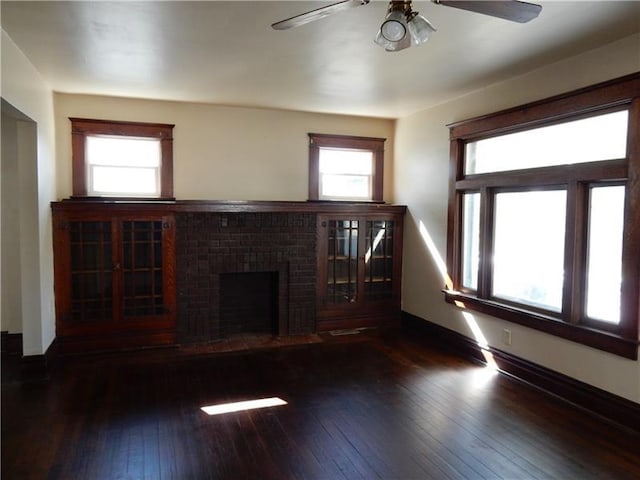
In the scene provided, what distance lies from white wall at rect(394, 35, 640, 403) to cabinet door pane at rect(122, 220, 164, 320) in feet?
9.55

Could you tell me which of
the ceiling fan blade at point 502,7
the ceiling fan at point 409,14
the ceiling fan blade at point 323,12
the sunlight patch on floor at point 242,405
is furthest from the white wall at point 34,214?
the ceiling fan blade at point 502,7

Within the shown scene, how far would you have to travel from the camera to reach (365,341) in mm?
4961

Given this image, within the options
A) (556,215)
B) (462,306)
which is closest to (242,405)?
(462,306)

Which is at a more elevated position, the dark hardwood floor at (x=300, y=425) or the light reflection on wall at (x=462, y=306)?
the light reflection on wall at (x=462, y=306)

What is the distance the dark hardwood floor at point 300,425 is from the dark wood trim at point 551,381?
0.27 feet

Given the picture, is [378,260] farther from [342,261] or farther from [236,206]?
[236,206]

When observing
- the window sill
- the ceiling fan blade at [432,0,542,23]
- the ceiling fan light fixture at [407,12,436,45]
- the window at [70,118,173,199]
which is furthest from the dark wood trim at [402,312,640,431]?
the window at [70,118,173,199]

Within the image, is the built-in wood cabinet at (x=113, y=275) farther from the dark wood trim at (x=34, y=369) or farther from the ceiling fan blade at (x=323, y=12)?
the ceiling fan blade at (x=323, y=12)

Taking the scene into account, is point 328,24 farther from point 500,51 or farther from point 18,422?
point 18,422

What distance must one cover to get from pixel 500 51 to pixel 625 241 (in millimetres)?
1590

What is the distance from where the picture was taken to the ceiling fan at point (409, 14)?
1.94m

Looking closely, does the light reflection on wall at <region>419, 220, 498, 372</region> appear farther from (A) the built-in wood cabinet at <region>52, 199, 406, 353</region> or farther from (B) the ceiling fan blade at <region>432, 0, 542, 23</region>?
(B) the ceiling fan blade at <region>432, 0, 542, 23</region>

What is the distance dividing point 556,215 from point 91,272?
4.34 metres

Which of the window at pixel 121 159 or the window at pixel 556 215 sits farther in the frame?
the window at pixel 121 159
